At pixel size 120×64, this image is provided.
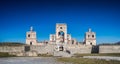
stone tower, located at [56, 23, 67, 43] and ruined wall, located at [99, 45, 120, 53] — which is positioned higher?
stone tower, located at [56, 23, 67, 43]

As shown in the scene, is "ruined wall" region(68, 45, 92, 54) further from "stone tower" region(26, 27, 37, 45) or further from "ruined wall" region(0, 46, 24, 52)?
"stone tower" region(26, 27, 37, 45)

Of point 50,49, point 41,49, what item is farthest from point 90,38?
point 41,49

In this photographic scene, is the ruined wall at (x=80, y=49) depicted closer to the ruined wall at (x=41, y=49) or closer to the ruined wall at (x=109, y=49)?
the ruined wall at (x=109, y=49)

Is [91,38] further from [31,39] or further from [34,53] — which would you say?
[34,53]

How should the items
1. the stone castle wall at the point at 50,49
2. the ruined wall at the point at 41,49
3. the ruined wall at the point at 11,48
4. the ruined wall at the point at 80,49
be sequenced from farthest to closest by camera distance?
the ruined wall at the point at 80,49, the ruined wall at the point at 41,49, the stone castle wall at the point at 50,49, the ruined wall at the point at 11,48

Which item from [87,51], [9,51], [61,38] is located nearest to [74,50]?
[87,51]

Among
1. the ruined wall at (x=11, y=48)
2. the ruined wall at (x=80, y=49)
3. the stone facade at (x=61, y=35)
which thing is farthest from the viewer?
the stone facade at (x=61, y=35)

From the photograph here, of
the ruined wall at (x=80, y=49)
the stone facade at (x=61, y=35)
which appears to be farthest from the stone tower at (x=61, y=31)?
the ruined wall at (x=80, y=49)

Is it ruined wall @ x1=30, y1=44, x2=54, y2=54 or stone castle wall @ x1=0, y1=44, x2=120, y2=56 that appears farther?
ruined wall @ x1=30, y1=44, x2=54, y2=54

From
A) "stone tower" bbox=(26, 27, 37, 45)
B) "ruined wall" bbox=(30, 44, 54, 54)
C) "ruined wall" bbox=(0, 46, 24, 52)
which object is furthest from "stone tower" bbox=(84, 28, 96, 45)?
"ruined wall" bbox=(0, 46, 24, 52)

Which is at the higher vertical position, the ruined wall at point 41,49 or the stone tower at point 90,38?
the stone tower at point 90,38

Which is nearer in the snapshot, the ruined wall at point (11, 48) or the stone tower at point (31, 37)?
the ruined wall at point (11, 48)

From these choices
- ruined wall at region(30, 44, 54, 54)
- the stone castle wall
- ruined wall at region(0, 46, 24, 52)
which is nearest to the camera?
ruined wall at region(0, 46, 24, 52)

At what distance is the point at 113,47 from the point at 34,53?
18884 millimetres
